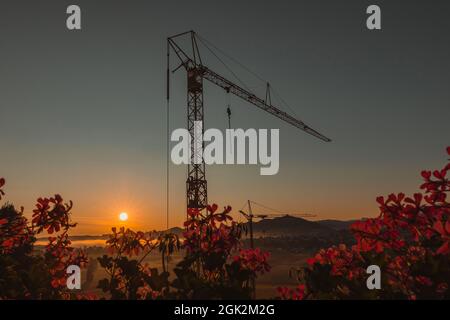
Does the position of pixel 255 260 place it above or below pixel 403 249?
below

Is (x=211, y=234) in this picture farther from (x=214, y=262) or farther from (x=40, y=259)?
(x=40, y=259)

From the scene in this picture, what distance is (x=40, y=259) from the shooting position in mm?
5977

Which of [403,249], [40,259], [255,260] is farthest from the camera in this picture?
[40,259]

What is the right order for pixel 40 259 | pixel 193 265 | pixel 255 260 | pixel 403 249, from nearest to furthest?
pixel 403 249 → pixel 193 265 → pixel 255 260 → pixel 40 259

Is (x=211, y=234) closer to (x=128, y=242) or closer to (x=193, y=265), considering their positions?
(x=193, y=265)

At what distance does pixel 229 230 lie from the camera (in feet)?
14.9

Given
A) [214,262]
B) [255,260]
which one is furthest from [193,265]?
[255,260]

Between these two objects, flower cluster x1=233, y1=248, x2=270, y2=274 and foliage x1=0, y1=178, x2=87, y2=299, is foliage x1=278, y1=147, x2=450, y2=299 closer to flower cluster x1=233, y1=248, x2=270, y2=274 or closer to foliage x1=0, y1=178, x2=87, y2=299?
flower cluster x1=233, y1=248, x2=270, y2=274

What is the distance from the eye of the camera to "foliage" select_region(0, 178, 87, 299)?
3711 millimetres

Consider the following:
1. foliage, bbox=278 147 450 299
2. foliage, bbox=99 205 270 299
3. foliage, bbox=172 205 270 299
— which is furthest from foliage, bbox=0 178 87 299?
foliage, bbox=278 147 450 299

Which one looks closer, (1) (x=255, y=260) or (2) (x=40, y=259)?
(1) (x=255, y=260)
